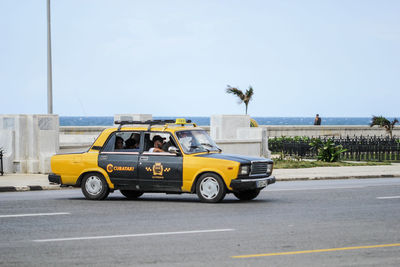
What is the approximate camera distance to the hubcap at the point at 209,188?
13.8 m

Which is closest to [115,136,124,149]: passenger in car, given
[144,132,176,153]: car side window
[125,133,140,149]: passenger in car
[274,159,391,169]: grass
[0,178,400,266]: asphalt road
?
[125,133,140,149]: passenger in car

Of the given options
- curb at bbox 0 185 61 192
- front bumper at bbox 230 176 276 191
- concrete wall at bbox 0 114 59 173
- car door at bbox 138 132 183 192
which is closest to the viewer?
front bumper at bbox 230 176 276 191

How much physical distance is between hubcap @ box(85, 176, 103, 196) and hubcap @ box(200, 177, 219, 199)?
91.5 inches

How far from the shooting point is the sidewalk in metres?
17.7

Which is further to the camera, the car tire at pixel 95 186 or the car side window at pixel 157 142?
the car tire at pixel 95 186

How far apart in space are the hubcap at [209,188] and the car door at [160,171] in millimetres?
480

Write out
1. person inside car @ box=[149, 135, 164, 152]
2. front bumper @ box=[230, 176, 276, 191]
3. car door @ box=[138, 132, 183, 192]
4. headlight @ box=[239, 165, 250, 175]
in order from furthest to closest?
person inside car @ box=[149, 135, 164, 152] < car door @ box=[138, 132, 183, 192] < headlight @ box=[239, 165, 250, 175] < front bumper @ box=[230, 176, 276, 191]

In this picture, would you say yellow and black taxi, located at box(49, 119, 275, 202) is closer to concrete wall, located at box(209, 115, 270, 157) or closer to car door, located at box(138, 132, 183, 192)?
car door, located at box(138, 132, 183, 192)

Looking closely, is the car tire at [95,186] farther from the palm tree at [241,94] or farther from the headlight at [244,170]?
the palm tree at [241,94]

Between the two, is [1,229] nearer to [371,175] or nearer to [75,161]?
[75,161]

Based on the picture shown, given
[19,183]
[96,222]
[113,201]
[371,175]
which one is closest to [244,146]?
[371,175]

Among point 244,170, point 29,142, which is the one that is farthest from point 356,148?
point 244,170

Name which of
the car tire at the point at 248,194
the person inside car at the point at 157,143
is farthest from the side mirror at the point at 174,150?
the car tire at the point at 248,194

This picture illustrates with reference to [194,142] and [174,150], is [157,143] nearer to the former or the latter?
[174,150]
